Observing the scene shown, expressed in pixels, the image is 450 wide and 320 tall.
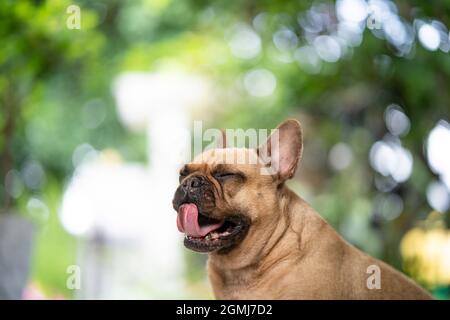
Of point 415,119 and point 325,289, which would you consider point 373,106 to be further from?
point 325,289

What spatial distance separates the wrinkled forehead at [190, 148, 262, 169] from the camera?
1.41 metres

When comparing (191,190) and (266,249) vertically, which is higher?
(191,190)

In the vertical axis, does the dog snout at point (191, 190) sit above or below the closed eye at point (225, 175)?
below

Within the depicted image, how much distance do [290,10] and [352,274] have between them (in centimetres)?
169

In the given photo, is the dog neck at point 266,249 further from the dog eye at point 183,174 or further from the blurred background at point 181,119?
the blurred background at point 181,119

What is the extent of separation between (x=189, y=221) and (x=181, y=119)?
86.3 inches

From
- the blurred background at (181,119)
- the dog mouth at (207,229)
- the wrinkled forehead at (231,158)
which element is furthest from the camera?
the blurred background at (181,119)

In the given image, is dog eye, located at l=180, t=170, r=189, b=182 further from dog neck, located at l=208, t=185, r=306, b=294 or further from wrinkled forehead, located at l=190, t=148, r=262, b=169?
dog neck, located at l=208, t=185, r=306, b=294

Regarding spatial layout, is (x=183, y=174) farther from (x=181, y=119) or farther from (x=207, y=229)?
(x=181, y=119)

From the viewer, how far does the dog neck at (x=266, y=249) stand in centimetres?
140

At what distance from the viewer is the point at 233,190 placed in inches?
54.7

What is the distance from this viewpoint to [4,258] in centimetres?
217

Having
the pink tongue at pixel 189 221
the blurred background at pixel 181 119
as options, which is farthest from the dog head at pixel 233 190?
the blurred background at pixel 181 119

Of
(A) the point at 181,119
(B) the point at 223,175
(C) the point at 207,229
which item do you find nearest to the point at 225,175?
(B) the point at 223,175
